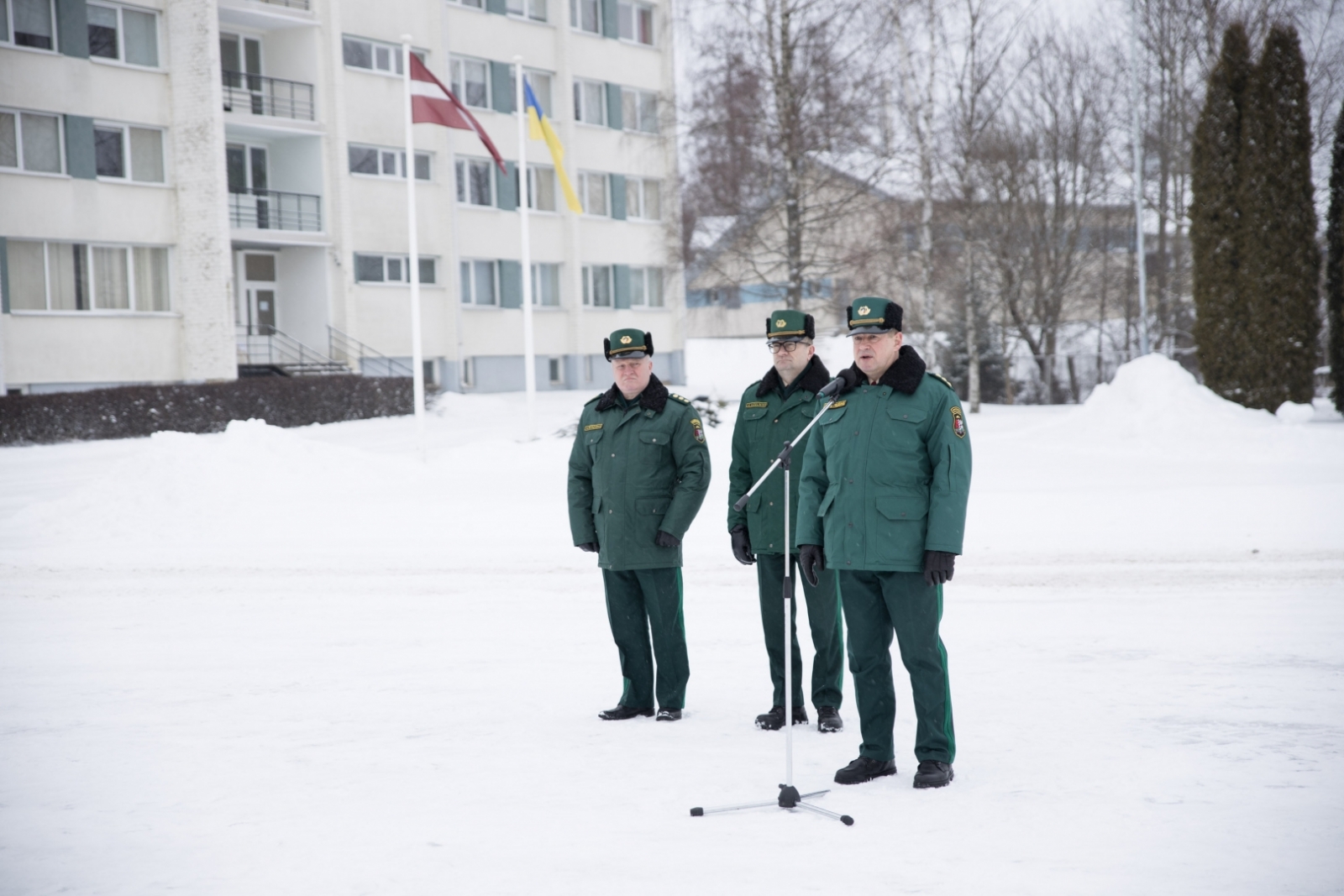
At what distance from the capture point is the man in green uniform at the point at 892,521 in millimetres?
5156

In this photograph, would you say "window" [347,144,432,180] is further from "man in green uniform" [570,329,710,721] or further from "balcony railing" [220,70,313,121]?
"man in green uniform" [570,329,710,721]

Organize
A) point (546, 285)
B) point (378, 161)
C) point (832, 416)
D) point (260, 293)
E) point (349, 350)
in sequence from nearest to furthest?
point (832, 416)
point (349, 350)
point (260, 293)
point (378, 161)
point (546, 285)

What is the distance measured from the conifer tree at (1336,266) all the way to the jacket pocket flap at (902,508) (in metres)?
22.1

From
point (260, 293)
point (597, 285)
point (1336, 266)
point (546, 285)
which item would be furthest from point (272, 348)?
point (1336, 266)

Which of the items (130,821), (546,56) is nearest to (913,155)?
(546,56)

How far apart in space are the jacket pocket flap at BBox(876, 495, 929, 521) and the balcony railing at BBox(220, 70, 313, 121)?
30.8m

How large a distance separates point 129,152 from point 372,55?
8.05 meters

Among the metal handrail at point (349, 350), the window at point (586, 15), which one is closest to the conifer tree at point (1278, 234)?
the metal handrail at point (349, 350)

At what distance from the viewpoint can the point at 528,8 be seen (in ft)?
129

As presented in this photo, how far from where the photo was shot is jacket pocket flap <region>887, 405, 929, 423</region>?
205 inches

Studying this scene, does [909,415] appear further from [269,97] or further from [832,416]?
[269,97]

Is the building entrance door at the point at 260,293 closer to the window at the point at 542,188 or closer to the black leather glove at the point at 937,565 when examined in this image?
the window at the point at 542,188

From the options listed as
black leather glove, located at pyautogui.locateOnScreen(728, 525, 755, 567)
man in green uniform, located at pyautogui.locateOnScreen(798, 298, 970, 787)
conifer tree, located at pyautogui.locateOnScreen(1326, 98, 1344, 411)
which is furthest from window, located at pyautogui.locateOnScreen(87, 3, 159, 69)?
man in green uniform, located at pyautogui.locateOnScreen(798, 298, 970, 787)

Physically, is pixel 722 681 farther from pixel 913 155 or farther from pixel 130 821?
pixel 913 155
